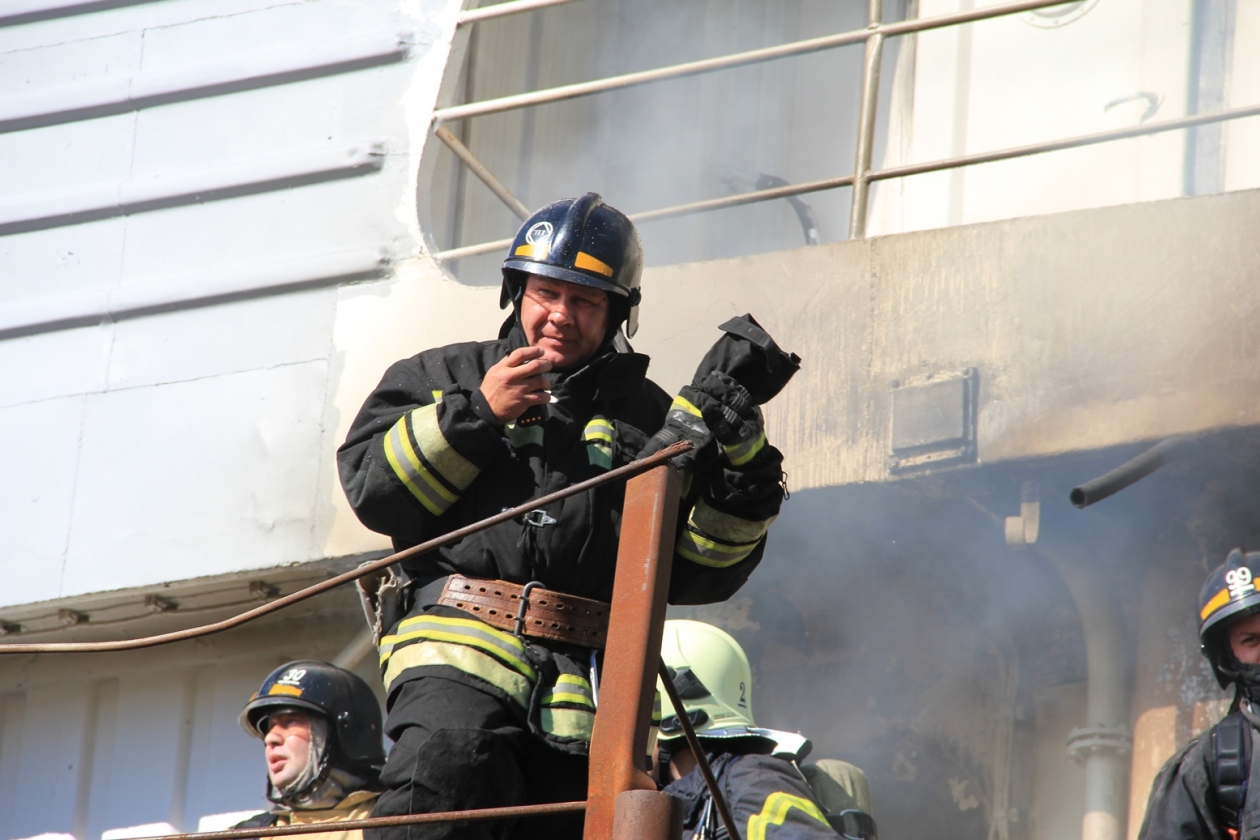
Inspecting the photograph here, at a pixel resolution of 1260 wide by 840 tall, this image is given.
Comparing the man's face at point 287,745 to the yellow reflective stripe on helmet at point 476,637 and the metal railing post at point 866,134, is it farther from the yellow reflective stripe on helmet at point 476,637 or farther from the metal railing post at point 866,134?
the metal railing post at point 866,134

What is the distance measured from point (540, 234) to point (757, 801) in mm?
1695

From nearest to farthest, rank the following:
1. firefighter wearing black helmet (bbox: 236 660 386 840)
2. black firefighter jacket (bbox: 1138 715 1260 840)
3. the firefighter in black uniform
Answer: the firefighter in black uniform, black firefighter jacket (bbox: 1138 715 1260 840), firefighter wearing black helmet (bbox: 236 660 386 840)

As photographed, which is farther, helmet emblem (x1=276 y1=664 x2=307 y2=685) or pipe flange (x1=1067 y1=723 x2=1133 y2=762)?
helmet emblem (x1=276 y1=664 x2=307 y2=685)

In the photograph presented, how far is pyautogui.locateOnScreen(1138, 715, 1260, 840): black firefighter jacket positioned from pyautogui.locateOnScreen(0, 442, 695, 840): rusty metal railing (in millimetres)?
2242

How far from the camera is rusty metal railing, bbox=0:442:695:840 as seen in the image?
259 centimetres

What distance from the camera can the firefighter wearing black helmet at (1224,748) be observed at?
4383 millimetres

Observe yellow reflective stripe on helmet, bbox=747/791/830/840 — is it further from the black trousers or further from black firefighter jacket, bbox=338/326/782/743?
the black trousers

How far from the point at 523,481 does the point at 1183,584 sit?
2.70 m

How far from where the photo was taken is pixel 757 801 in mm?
4367

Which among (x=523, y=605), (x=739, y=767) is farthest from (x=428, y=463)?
(x=739, y=767)

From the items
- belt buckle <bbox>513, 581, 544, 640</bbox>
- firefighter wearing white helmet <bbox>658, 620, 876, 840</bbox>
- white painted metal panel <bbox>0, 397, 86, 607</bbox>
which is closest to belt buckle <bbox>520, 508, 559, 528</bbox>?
belt buckle <bbox>513, 581, 544, 640</bbox>

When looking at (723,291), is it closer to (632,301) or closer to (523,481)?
(632,301)

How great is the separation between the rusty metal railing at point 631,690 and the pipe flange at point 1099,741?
2.71m

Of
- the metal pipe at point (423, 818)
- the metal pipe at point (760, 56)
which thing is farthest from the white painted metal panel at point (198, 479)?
the metal pipe at point (423, 818)
